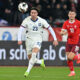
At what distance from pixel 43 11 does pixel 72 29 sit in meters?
6.13

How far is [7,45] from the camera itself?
16359mm

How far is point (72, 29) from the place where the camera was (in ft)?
40.0

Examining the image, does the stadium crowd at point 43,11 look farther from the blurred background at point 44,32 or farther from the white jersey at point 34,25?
the white jersey at point 34,25

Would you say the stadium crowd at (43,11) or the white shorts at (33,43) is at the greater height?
the stadium crowd at (43,11)

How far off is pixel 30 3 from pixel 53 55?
3.40m

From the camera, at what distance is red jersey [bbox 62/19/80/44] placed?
12.1m

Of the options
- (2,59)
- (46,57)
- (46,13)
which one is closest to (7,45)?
(2,59)

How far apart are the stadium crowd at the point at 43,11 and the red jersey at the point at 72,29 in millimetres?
5469

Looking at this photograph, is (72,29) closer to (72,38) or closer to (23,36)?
(72,38)

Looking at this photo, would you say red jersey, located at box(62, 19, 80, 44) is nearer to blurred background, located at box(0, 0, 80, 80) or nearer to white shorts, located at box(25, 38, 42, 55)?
white shorts, located at box(25, 38, 42, 55)

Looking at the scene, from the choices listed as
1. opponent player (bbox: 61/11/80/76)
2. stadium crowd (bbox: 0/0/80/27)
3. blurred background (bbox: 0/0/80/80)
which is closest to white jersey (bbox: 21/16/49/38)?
opponent player (bbox: 61/11/80/76)

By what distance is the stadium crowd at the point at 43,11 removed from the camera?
17.8 m

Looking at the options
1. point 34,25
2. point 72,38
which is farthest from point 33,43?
point 72,38

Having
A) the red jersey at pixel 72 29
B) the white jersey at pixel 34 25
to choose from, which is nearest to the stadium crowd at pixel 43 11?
the red jersey at pixel 72 29
